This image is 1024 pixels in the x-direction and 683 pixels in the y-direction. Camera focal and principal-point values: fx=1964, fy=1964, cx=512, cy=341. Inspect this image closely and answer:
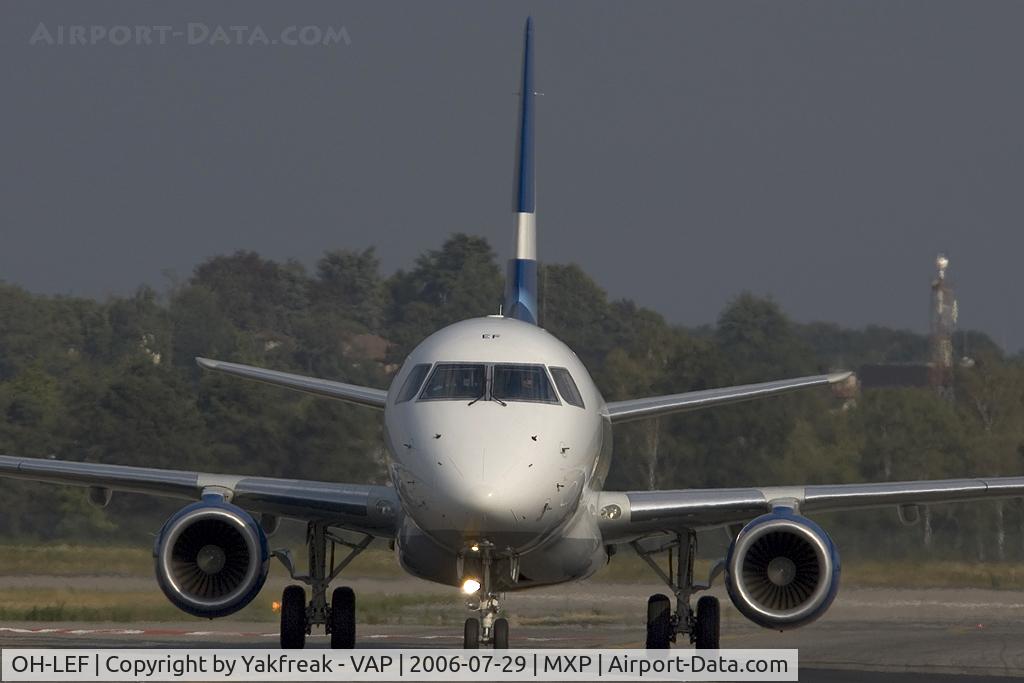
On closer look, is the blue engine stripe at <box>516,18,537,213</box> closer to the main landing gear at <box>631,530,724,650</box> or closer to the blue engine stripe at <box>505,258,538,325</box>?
the blue engine stripe at <box>505,258,538,325</box>

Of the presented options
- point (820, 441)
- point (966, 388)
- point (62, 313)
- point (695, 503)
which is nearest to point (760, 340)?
point (966, 388)

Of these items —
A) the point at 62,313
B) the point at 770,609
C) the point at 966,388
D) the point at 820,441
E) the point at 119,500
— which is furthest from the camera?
the point at 62,313

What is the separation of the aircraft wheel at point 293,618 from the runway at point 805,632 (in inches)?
99.3

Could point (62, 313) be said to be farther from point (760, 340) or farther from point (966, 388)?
point (966, 388)

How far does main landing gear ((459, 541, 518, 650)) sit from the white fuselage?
0.65ft

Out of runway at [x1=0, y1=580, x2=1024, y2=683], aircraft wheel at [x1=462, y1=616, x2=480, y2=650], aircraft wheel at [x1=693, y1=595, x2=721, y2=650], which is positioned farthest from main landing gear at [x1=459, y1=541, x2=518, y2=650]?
aircraft wheel at [x1=693, y1=595, x2=721, y2=650]

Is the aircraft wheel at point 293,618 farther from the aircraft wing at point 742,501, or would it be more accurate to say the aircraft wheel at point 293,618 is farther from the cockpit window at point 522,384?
the cockpit window at point 522,384

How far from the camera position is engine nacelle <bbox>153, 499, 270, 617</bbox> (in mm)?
18203

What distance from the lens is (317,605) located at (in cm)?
1969

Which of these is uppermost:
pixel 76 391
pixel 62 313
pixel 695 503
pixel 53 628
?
pixel 62 313

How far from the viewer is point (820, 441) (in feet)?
124

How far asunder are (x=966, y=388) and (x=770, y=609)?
82.1 feet
